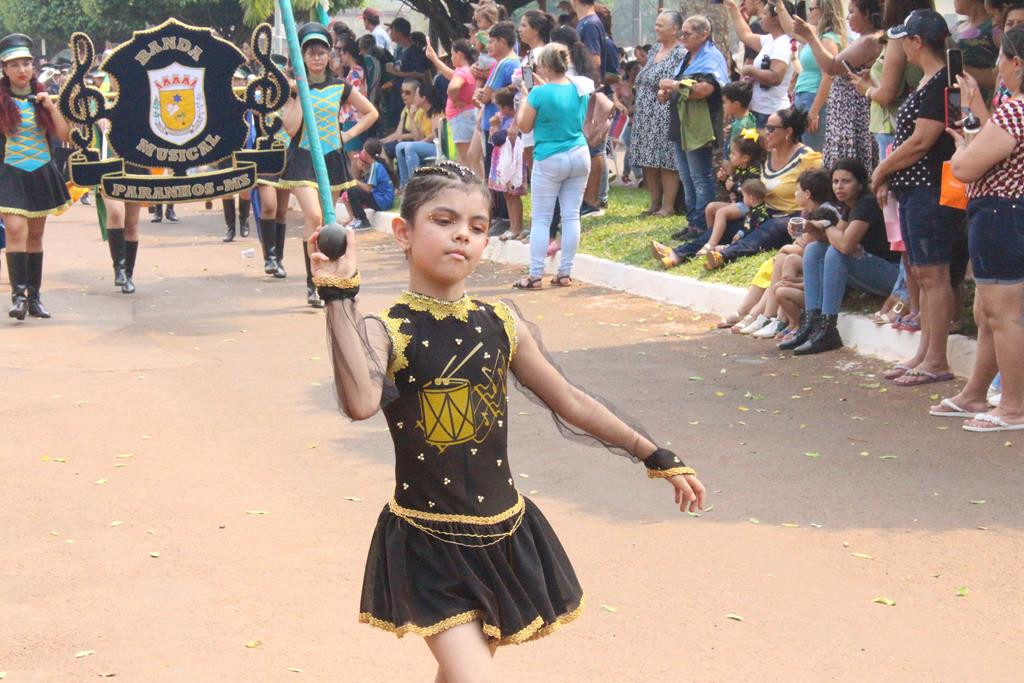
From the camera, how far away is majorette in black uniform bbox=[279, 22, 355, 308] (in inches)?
466

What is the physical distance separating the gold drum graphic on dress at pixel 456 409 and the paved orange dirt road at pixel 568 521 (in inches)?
50.1

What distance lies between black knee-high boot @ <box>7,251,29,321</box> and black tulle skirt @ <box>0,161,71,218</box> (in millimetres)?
357

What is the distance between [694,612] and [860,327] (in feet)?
15.9

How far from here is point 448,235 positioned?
11.4 ft

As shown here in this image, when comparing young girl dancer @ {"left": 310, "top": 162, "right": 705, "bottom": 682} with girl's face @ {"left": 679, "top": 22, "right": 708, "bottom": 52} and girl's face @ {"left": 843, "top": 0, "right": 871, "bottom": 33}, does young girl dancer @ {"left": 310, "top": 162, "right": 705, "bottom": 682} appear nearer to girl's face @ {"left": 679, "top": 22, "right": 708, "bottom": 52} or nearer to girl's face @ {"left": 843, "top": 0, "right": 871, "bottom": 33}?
girl's face @ {"left": 843, "top": 0, "right": 871, "bottom": 33}

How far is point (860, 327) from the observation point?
9.42 m

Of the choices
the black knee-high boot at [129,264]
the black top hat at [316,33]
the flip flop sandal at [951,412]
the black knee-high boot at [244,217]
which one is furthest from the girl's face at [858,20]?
the black knee-high boot at [244,217]

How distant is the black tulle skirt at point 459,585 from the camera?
3402 millimetres

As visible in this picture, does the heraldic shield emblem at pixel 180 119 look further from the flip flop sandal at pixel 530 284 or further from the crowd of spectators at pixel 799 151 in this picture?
the flip flop sandal at pixel 530 284

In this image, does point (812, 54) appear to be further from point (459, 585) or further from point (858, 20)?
point (459, 585)

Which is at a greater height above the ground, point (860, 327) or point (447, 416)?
point (447, 416)

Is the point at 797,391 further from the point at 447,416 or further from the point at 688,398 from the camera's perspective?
the point at 447,416

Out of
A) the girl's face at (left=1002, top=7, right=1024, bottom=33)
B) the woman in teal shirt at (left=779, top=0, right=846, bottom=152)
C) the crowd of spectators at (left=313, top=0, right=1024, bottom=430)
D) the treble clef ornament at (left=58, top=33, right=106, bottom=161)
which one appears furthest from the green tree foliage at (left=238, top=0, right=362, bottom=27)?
the girl's face at (left=1002, top=7, right=1024, bottom=33)

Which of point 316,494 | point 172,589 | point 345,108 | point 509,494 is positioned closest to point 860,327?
point 316,494
